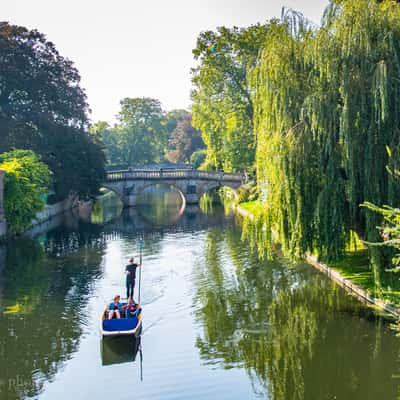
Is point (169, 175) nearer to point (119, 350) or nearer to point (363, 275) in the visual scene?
point (363, 275)

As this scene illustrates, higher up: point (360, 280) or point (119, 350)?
point (360, 280)

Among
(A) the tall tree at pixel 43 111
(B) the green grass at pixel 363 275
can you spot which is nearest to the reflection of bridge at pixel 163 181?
(A) the tall tree at pixel 43 111

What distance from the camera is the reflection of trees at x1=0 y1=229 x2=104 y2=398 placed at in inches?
637

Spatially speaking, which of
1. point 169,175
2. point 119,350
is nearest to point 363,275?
point 119,350

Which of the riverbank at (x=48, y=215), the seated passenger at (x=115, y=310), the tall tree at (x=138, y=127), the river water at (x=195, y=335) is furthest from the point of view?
the tall tree at (x=138, y=127)

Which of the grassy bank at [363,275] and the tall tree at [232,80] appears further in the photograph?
the tall tree at [232,80]

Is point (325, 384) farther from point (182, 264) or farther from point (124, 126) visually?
point (124, 126)

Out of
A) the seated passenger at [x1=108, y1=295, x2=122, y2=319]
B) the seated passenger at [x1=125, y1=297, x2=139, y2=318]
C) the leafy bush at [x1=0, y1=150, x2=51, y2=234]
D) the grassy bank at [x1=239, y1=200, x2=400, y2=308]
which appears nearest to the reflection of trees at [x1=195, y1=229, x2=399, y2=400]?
the grassy bank at [x1=239, y1=200, x2=400, y2=308]

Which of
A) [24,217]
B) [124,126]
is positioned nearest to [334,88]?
[24,217]

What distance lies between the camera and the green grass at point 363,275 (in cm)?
2011

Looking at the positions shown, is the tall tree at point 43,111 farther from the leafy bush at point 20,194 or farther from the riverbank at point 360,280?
the riverbank at point 360,280

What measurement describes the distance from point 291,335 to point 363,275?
6.30 metres

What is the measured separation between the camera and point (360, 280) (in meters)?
22.9

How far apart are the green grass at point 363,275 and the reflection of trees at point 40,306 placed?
10235 millimetres
